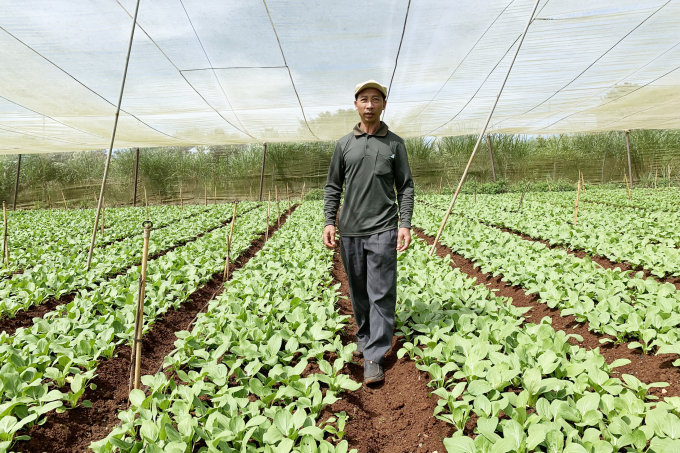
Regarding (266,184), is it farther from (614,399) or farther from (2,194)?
(614,399)

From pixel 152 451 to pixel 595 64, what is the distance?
9.75 metres

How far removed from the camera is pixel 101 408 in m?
2.47

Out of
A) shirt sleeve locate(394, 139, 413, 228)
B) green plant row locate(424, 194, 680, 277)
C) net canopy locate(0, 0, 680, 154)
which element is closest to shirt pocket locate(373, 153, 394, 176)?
shirt sleeve locate(394, 139, 413, 228)

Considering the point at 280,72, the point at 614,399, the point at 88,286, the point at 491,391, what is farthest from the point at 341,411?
the point at 280,72

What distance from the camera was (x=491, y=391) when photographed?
2.19 meters

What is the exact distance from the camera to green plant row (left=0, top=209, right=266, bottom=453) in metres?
2.20

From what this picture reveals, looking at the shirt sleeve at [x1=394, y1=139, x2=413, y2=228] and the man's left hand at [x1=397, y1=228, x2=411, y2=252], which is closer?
the man's left hand at [x1=397, y1=228, x2=411, y2=252]

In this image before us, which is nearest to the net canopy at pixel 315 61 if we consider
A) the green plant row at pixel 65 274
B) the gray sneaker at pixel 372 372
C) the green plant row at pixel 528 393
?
the green plant row at pixel 65 274

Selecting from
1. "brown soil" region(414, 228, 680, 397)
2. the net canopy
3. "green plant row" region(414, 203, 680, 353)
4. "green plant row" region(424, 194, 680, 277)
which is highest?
the net canopy

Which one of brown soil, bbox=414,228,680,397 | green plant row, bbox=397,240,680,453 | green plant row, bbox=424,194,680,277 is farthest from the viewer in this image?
green plant row, bbox=424,194,680,277

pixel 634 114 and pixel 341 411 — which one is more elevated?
pixel 634 114

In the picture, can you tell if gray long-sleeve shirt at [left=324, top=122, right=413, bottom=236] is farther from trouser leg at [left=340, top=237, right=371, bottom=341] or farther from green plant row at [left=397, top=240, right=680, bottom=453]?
green plant row at [left=397, top=240, right=680, bottom=453]

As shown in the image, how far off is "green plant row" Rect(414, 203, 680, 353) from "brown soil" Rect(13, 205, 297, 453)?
3333 millimetres

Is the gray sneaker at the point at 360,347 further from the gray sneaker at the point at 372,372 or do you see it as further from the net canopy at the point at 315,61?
the net canopy at the point at 315,61
